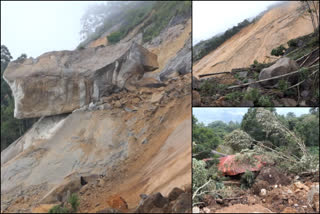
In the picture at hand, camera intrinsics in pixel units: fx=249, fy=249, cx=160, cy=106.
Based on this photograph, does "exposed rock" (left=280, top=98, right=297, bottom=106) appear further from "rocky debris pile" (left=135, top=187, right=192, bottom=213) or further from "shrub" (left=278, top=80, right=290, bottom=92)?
"rocky debris pile" (left=135, top=187, right=192, bottom=213)

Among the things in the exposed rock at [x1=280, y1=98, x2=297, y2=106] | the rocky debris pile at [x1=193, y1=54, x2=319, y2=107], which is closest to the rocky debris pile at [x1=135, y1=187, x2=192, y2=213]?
the rocky debris pile at [x1=193, y1=54, x2=319, y2=107]

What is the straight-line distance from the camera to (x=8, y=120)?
322 centimetres

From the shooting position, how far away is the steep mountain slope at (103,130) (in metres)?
3.02

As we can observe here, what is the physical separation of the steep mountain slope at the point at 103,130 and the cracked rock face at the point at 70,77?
1 centimetres

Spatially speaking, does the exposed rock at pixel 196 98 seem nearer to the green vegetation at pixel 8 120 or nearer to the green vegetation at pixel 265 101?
the green vegetation at pixel 265 101

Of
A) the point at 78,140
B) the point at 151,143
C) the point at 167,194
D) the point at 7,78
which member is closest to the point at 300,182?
the point at 167,194

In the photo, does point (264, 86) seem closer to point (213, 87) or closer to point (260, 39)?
point (213, 87)

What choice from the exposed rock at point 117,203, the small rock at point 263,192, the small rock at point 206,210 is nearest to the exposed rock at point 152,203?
the exposed rock at point 117,203

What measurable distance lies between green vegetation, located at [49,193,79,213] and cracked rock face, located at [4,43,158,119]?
1087 millimetres

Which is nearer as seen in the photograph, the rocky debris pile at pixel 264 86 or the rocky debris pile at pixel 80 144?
the rocky debris pile at pixel 264 86

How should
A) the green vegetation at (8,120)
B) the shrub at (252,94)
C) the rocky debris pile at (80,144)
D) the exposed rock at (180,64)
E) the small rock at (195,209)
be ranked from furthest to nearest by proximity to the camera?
the exposed rock at (180,64)
the small rock at (195,209)
the green vegetation at (8,120)
the rocky debris pile at (80,144)
the shrub at (252,94)

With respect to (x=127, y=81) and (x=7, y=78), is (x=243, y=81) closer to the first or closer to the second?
(x=127, y=81)

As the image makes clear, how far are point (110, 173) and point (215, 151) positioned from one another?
54.7 inches

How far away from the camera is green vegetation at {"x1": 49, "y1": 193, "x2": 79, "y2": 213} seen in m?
2.88
